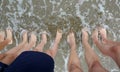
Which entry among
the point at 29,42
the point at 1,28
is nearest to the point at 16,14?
the point at 1,28

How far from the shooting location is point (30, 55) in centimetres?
102

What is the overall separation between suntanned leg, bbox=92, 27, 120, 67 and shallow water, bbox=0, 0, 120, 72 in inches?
5.3

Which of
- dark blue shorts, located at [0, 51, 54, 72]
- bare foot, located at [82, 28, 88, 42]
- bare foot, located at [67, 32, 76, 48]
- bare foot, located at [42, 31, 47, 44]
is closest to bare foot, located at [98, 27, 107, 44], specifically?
bare foot, located at [82, 28, 88, 42]

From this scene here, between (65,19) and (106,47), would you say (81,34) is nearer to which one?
(65,19)

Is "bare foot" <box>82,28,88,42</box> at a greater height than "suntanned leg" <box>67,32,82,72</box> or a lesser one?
greater

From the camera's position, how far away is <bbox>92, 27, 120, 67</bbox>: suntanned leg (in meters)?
1.37

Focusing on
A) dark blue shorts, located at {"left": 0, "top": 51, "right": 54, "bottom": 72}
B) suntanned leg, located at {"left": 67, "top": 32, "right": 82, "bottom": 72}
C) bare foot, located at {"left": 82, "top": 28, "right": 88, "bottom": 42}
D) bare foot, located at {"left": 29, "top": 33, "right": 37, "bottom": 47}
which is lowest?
suntanned leg, located at {"left": 67, "top": 32, "right": 82, "bottom": 72}

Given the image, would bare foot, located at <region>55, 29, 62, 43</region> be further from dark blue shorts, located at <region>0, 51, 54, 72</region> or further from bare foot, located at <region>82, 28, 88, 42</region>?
dark blue shorts, located at <region>0, 51, 54, 72</region>

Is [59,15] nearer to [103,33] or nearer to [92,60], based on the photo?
[103,33]

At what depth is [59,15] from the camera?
6.73 ft

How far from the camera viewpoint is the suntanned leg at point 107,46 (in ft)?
4.50

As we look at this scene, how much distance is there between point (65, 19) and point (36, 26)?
25 cm

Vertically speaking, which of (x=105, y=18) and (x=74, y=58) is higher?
(x=105, y=18)

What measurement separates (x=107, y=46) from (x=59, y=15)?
22.6 inches
